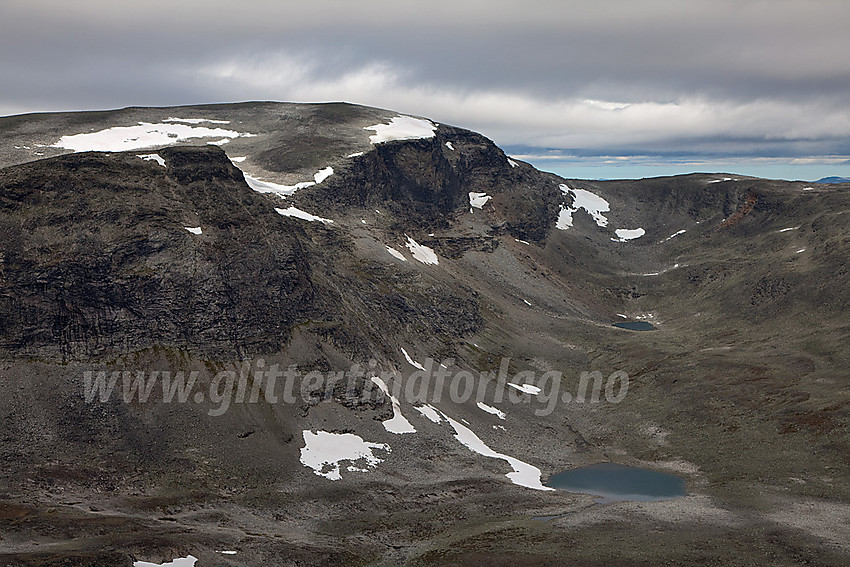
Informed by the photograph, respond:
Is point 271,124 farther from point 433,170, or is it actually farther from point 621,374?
point 621,374

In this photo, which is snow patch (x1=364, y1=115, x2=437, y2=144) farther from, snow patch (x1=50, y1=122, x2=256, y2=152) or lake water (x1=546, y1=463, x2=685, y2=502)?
lake water (x1=546, y1=463, x2=685, y2=502)

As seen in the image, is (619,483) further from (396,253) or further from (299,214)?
(299,214)

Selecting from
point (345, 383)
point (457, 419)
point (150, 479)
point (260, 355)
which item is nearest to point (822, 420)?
point (457, 419)

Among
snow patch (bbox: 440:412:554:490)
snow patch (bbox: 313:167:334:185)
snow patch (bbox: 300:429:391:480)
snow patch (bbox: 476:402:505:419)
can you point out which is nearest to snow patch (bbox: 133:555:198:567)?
snow patch (bbox: 300:429:391:480)

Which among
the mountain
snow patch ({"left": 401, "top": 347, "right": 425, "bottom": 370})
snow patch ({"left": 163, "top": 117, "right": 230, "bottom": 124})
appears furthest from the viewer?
snow patch ({"left": 163, "top": 117, "right": 230, "bottom": 124})

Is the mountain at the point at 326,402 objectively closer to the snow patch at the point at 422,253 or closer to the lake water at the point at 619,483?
the lake water at the point at 619,483

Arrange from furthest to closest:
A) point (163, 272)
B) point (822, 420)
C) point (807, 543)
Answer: point (822, 420), point (163, 272), point (807, 543)

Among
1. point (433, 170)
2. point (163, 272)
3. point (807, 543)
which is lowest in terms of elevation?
point (807, 543)

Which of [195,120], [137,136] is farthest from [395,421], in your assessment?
[195,120]
